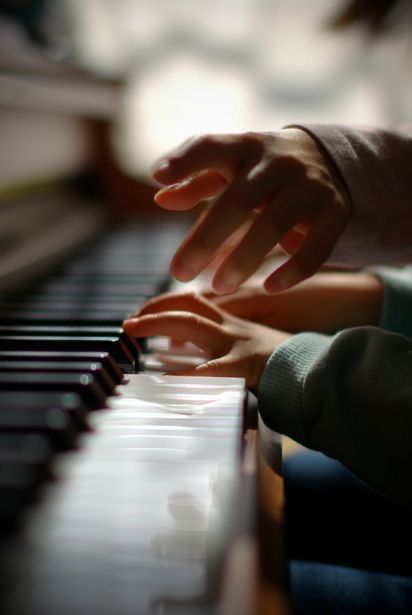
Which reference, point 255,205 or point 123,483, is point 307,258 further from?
point 123,483

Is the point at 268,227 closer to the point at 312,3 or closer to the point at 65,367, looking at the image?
the point at 65,367

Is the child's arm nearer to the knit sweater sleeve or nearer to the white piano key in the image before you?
the knit sweater sleeve

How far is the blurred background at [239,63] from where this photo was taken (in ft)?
8.43

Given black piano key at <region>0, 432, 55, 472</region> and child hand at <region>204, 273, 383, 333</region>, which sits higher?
black piano key at <region>0, 432, 55, 472</region>

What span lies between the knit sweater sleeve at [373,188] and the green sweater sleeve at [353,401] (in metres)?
0.13

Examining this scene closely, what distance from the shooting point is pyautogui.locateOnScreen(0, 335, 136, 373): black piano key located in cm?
65

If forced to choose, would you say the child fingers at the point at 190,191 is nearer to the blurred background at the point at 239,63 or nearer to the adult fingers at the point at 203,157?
the adult fingers at the point at 203,157

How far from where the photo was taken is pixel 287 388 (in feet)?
2.12

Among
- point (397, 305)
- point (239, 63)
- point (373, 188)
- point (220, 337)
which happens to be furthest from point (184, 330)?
point (239, 63)

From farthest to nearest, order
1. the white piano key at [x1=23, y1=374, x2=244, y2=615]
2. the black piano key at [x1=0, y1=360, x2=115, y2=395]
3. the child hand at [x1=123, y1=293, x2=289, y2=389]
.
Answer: the child hand at [x1=123, y1=293, x2=289, y2=389] → the black piano key at [x1=0, y1=360, x2=115, y2=395] → the white piano key at [x1=23, y1=374, x2=244, y2=615]

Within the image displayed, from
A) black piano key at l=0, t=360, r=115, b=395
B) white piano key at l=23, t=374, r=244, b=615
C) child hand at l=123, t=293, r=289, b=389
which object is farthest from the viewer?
child hand at l=123, t=293, r=289, b=389

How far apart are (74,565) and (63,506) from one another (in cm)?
5

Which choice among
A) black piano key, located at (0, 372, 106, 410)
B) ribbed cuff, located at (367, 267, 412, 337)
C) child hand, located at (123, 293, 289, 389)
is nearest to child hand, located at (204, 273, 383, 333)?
ribbed cuff, located at (367, 267, 412, 337)

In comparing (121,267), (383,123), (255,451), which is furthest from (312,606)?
(383,123)
